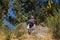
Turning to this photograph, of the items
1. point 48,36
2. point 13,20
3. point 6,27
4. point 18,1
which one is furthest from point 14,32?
point 18,1

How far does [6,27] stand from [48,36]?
149 centimetres

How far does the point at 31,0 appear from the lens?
19891mm

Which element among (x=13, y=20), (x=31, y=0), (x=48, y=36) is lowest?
(x=48, y=36)

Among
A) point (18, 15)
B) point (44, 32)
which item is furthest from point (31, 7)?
point (44, 32)

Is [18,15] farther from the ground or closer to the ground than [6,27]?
farther from the ground

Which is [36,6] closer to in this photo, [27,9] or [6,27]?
[27,9]

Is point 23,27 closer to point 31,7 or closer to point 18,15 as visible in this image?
point 18,15

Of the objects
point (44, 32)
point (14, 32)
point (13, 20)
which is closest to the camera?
point (14, 32)

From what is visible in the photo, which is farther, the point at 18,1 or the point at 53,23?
the point at 18,1

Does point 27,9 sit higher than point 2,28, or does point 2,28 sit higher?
point 27,9

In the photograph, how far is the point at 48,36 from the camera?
9555 millimetres

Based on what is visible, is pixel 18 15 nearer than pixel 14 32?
No

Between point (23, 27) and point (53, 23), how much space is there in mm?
1086

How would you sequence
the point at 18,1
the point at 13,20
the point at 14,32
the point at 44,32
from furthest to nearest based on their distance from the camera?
the point at 18,1
the point at 13,20
the point at 44,32
the point at 14,32
